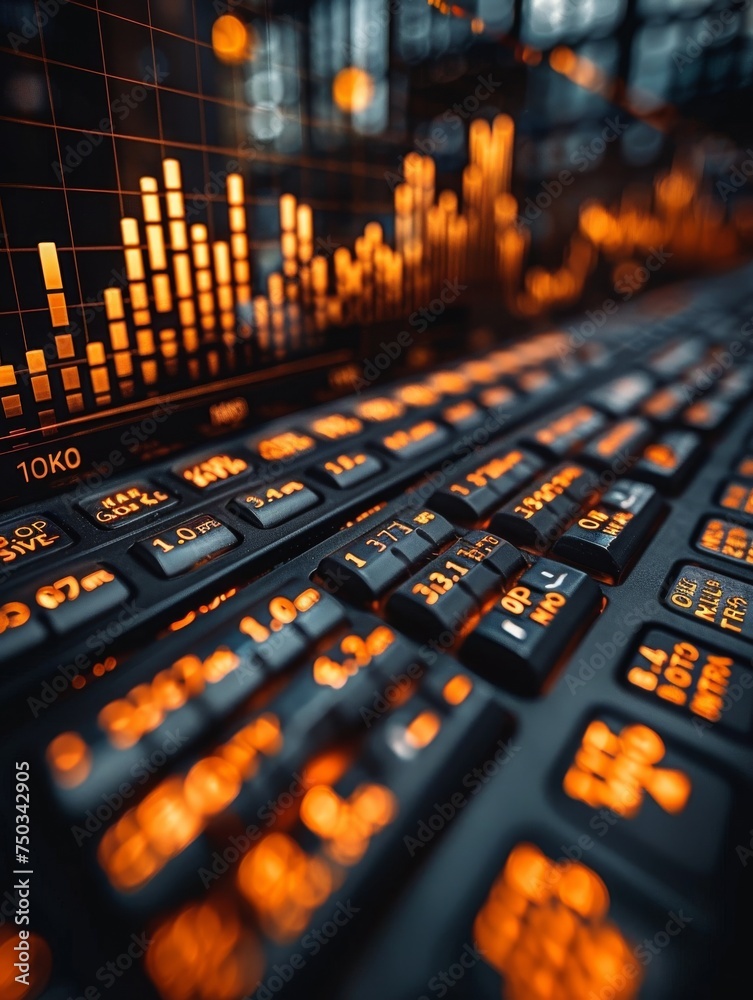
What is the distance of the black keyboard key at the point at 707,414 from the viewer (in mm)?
902

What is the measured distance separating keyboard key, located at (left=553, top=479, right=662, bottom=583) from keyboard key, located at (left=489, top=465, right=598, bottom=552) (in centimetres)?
2

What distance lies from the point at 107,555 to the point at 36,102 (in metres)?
0.44

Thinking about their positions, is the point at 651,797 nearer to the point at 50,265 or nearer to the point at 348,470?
the point at 348,470

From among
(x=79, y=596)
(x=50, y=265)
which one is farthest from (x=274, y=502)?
(x=50, y=265)

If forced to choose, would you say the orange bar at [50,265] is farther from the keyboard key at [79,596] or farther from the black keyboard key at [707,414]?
the black keyboard key at [707,414]

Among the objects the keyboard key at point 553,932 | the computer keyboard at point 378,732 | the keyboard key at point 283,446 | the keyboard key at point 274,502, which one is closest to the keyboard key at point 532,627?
the computer keyboard at point 378,732

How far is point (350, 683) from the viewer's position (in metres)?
0.40

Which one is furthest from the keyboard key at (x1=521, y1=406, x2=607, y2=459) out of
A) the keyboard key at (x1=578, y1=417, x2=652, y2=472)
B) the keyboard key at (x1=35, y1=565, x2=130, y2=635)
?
the keyboard key at (x1=35, y1=565, x2=130, y2=635)

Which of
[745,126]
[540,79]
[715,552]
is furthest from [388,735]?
[745,126]

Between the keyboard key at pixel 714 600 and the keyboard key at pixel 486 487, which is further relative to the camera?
the keyboard key at pixel 486 487

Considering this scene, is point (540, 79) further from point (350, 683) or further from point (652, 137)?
point (350, 683)

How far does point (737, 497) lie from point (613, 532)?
26 centimetres

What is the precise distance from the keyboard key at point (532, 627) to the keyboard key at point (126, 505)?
0.37 m

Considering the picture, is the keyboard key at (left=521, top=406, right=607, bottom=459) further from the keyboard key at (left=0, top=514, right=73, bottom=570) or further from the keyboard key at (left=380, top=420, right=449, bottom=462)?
the keyboard key at (left=0, top=514, right=73, bottom=570)
